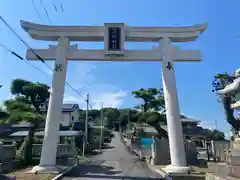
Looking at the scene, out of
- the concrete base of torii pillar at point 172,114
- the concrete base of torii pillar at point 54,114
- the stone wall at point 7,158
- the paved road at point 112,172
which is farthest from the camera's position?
the stone wall at point 7,158

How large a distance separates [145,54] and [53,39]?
6.27 meters

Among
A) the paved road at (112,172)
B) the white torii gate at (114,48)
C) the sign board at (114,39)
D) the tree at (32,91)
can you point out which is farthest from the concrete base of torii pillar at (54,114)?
the tree at (32,91)

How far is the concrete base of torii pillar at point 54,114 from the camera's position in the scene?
39.4 ft

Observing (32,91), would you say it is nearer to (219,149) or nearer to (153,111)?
(153,111)

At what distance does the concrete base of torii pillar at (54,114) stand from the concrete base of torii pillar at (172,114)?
6.37 m

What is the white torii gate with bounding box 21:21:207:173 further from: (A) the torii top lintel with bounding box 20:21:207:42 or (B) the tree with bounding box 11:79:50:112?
(B) the tree with bounding box 11:79:50:112

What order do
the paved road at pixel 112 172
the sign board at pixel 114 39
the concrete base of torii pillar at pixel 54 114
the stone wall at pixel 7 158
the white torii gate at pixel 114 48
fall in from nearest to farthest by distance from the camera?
the paved road at pixel 112 172, the concrete base of torii pillar at pixel 54 114, the stone wall at pixel 7 158, the white torii gate at pixel 114 48, the sign board at pixel 114 39

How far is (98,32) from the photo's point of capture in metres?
14.1

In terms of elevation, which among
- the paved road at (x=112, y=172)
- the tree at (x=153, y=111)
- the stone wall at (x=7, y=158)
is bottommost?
the paved road at (x=112, y=172)

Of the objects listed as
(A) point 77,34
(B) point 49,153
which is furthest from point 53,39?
(B) point 49,153

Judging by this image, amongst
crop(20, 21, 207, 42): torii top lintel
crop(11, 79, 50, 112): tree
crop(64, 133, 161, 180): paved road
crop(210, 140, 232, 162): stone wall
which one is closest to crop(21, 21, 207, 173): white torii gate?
crop(20, 21, 207, 42): torii top lintel

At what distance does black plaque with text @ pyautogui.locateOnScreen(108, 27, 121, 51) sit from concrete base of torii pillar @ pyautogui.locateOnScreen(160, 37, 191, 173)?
9.31 feet

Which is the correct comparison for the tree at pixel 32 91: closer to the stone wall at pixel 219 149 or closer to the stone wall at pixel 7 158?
the stone wall at pixel 7 158

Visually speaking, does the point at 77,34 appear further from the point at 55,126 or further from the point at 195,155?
the point at 195,155
